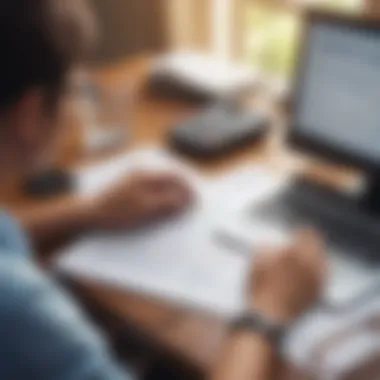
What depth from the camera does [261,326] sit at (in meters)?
1.20

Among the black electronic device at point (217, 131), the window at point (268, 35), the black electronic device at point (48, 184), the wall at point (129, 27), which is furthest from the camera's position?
the wall at point (129, 27)

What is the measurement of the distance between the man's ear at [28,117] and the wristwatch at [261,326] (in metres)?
0.38

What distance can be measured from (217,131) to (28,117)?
0.81 meters

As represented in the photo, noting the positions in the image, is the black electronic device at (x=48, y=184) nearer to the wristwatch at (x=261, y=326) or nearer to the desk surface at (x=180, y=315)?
the desk surface at (x=180, y=315)

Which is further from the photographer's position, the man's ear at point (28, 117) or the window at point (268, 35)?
the window at point (268, 35)

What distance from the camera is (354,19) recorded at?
1470 millimetres

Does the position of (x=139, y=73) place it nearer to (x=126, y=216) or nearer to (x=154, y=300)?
(x=126, y=216)

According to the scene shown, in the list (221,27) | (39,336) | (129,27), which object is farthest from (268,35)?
(39,336)

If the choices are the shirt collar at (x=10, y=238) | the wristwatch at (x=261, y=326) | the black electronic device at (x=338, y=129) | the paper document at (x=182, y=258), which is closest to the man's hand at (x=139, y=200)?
the paper document at (x=182, y=258)

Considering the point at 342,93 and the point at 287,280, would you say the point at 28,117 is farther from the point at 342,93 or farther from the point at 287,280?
the point at 342,93

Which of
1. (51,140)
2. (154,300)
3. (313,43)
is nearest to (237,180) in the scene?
(313,43)

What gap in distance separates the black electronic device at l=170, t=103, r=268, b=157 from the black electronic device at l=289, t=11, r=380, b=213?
209mm

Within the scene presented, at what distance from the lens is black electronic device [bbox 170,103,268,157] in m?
1.78

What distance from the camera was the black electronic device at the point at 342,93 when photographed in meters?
1.48
